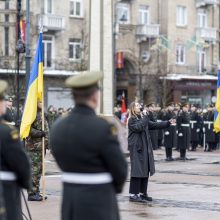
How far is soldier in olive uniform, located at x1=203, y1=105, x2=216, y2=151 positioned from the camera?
2844cm

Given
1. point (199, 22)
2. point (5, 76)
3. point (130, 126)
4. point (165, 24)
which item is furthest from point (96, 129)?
point (199, 22)

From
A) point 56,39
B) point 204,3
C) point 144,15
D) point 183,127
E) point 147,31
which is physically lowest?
point 183,127

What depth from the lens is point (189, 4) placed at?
53.0 metres

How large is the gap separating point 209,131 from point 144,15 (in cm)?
2367

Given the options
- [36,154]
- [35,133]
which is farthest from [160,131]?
[35,133]

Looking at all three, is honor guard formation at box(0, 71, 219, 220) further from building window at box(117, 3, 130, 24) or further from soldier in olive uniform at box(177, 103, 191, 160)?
building window at box(117, 3, 130, 24)

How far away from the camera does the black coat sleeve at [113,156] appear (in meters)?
5.75

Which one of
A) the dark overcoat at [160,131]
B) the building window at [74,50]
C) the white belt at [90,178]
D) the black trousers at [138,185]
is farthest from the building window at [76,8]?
the white belt at [90,178]

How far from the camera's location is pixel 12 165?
6.08 meters

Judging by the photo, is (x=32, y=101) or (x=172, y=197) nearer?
(x=32, y=101)

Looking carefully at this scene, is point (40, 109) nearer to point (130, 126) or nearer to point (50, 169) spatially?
point (130, 126)

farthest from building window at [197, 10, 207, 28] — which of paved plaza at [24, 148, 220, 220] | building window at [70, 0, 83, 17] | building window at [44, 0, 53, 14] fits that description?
paved plaza at [24, 148, 220, 220]

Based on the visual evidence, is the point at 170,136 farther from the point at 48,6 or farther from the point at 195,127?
the point at 48,6

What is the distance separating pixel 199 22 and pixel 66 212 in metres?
49.3
